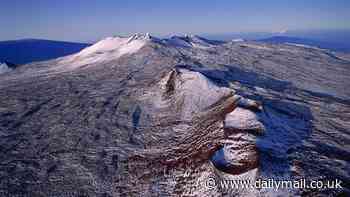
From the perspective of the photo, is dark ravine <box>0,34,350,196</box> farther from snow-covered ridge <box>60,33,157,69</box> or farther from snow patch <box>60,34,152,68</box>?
snow patch <box>60,34,152,68</box>

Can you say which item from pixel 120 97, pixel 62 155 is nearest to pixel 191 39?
pixel 120 97

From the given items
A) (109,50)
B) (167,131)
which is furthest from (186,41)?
(167,131)

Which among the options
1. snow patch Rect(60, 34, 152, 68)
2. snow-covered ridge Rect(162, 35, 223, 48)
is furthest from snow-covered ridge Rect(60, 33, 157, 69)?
snow-covered ridge Rect(162, 35, 223, 48)

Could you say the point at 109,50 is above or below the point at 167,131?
above

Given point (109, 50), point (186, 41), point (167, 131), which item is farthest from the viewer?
point (186, 41)

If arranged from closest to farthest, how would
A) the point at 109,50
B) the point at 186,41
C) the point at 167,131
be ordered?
1. the point at 167,131
2. the point at 109,50
3. the point at 186,41

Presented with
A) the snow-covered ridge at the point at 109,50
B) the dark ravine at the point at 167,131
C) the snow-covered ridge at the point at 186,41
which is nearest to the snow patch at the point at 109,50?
the snow-covered ridge at the point at 109,50

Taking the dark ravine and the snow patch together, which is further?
the snow patch

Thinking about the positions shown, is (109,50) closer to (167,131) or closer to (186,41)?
(186,41)

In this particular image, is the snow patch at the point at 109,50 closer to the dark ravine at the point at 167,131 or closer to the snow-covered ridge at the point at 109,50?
the snow-covered ridge at the point at 109,50
